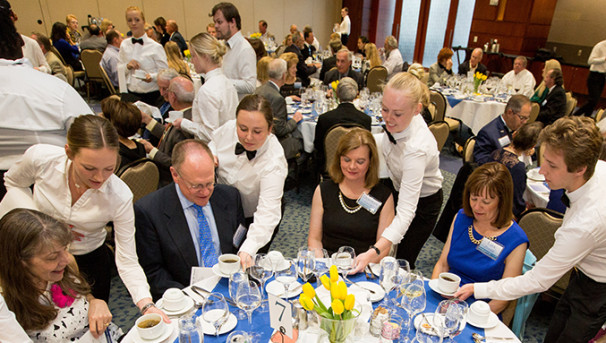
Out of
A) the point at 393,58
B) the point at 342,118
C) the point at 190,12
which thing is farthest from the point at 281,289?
the point at 190,12

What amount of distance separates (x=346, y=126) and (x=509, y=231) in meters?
2.34

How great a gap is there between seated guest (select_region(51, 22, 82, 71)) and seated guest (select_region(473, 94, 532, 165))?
8.93 meters

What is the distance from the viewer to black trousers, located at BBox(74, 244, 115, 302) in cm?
214

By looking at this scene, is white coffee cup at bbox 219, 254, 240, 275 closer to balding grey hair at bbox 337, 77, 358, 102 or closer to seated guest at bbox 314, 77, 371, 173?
seated guest at bbox 314, 77, 371, 173

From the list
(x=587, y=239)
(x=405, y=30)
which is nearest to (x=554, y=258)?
(x=587, y=239)

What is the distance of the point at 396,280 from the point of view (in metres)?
1.86

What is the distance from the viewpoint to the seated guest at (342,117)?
4.30 meters

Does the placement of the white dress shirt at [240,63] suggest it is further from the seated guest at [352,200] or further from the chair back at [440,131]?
the seated guest at [352,200]

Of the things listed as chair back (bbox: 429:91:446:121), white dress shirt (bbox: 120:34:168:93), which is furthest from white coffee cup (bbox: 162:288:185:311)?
chair back (bbox: 429:91:446:121)

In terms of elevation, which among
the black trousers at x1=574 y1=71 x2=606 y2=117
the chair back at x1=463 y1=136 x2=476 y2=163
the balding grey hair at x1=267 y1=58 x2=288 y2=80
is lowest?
the black trousers at x1=574 y1=71 x2=606 y2=117

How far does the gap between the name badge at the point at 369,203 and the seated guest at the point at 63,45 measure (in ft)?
28.9

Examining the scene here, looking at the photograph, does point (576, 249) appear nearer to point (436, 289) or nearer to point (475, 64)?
point (436, 289)

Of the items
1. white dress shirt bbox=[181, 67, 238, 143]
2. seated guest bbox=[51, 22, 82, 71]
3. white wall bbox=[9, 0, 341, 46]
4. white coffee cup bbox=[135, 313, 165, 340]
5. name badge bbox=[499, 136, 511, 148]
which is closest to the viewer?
white coffee cup bbox=[135, 313, 165, 340]

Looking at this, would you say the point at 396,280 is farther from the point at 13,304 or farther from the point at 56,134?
the point at 56,134
